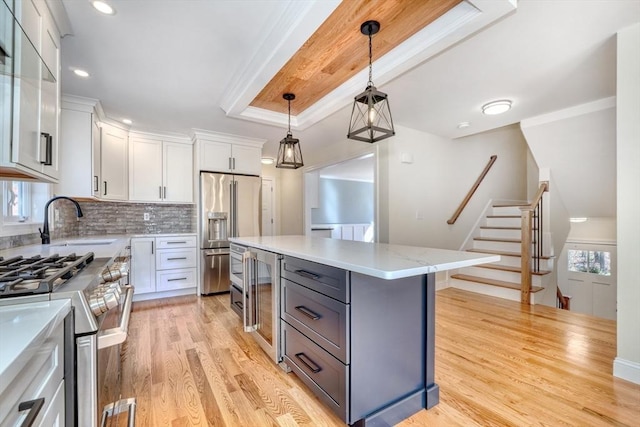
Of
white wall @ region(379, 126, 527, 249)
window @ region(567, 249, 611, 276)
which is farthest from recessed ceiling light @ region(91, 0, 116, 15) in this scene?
window @ region(567, 249, 611, 276)

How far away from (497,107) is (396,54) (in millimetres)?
1641

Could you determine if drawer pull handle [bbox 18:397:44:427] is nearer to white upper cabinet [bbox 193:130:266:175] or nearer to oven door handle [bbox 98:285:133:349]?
oven door handle [bbox 98:285:133:349]

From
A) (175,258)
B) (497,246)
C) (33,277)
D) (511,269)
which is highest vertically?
(33,277)

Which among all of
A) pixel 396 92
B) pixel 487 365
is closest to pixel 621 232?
pixel 487 365

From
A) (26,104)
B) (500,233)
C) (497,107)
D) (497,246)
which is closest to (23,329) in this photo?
(26,104)

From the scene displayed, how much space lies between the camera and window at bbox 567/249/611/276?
5262 millimetres

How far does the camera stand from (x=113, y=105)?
305 centimetres

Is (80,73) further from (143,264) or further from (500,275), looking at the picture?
(500,275)

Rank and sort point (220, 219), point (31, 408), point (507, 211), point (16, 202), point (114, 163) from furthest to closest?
1. point (507, 211)
2. point (220, 219)
3. point (114, 163)
4. point (16, 202)
5. point (31, 408)

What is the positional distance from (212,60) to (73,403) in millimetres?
2193

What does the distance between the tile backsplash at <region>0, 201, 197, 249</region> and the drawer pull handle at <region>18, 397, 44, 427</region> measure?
2.95m

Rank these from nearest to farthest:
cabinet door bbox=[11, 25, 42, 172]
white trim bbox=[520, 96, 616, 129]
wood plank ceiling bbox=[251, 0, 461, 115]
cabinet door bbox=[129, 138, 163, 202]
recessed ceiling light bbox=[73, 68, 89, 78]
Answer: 1. cabinet door bbox=[11, 25, 42, 172]
2. wood plank ceiling bbox=[251, 0, 461, 115]
3. recessed ceiling light bbox=[73, 68, 89, 78]
4. white trim bbox=[520, 96, 616, 129]
5. cabinet door bbox=[129, 138, 163, 202]

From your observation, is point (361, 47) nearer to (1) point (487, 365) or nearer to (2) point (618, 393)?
(1) point (487, 365)

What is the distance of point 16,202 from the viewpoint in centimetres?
224
